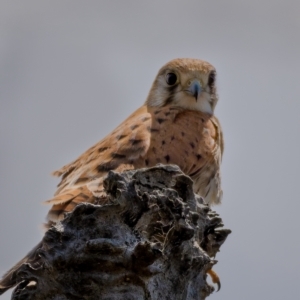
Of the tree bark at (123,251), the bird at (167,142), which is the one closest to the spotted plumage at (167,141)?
the bird at (167,142)

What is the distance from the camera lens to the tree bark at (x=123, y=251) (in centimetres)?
380

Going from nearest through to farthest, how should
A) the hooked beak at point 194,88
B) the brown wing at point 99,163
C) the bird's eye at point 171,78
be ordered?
1. the brown wing at point 99,163
2. the hooked beak at point 194,88
3. the bird's eye at point 171,78

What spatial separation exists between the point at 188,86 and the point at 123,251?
5.40m

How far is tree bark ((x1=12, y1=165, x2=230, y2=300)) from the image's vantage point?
150 inches

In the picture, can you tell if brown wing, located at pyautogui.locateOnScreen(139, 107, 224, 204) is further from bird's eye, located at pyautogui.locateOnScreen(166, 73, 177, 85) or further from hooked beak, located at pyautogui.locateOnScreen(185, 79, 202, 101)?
bird's eye, located at pyautogui.locateOnScreen(166, 73, 177, 85)

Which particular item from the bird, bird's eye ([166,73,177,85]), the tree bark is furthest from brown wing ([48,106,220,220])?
the tree bark

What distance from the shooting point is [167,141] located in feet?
25.6

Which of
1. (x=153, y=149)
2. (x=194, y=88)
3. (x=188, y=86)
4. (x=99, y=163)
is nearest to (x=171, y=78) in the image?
(x=188, y=86)

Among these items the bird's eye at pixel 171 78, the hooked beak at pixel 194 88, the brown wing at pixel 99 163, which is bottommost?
the brown wing at pixel 99 163

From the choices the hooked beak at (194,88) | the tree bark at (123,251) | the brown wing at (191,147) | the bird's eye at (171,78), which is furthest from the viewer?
the bird's eye at (171,78)

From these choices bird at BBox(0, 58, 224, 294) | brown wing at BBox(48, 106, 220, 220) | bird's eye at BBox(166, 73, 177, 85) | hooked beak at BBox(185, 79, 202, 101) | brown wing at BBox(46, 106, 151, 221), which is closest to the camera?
brown wing at BBox(46, 106, 151, 221)

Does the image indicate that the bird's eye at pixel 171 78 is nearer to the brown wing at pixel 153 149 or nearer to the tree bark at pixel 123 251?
the brown wing at pixel 153 149

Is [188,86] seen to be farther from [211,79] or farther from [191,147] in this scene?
[191,147]

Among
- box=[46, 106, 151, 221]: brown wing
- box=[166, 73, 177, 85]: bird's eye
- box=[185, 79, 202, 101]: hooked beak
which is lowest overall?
box=[46, 106, 151, 221]: brown wing
